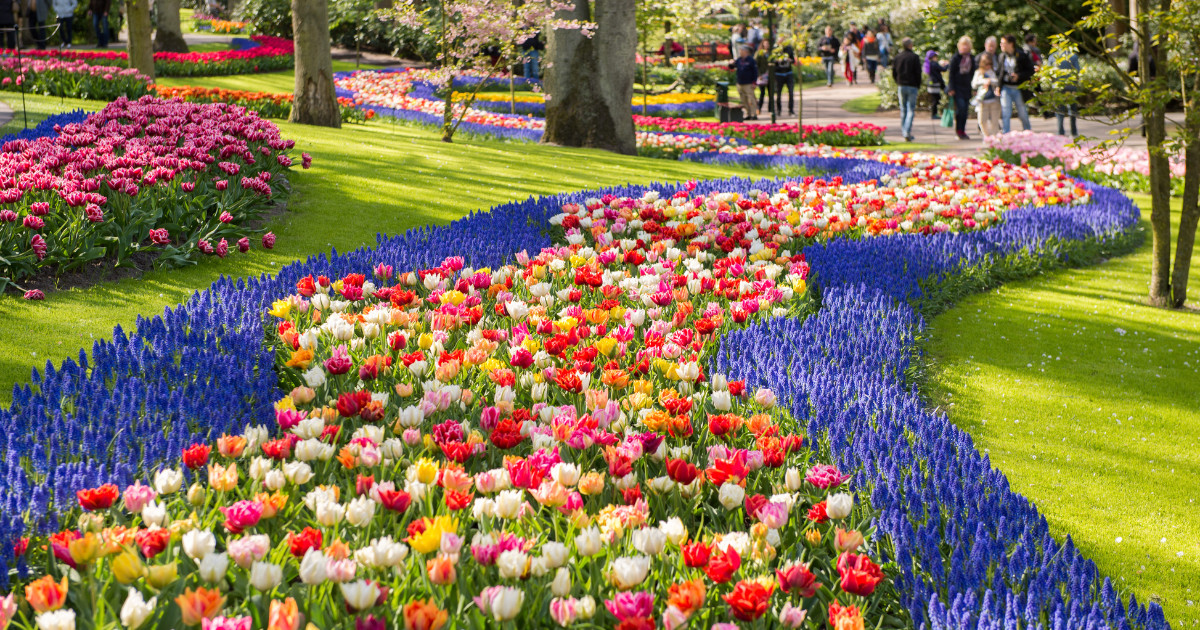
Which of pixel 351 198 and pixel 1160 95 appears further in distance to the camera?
pixel 351 198

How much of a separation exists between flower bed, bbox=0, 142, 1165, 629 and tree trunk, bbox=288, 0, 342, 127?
8150 millimetres

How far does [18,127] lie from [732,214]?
8.06 meters

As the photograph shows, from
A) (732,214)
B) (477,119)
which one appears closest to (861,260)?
(732,214)

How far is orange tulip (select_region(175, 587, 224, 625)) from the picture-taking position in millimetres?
1966

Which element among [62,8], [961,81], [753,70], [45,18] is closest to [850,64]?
A: [753,70]

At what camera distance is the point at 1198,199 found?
682 centimetres

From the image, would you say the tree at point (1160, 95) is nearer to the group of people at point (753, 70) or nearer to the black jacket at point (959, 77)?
the black jacket at point (959, 77)

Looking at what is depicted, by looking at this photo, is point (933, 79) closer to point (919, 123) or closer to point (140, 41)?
point (919, 123)

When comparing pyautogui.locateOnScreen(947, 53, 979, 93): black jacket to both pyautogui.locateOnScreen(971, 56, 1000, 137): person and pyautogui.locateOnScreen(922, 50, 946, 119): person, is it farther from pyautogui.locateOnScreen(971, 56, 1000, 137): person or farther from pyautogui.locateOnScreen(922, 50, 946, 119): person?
pyautogui.locateOnScreen(922, 50, 946, 119): person

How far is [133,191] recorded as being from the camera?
6449 millimetres

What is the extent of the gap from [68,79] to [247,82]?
404 inches

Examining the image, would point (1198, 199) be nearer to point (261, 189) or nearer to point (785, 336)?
point (785, 336)

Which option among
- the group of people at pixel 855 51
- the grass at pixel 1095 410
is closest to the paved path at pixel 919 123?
the group of people at pixel 855 51

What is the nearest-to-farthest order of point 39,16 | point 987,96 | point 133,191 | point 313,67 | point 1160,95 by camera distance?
point 1160,95, point 133,191, point 313,67, point 987,96, point 39,16
